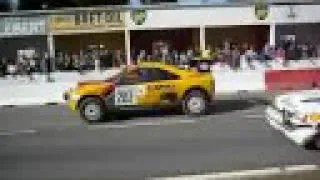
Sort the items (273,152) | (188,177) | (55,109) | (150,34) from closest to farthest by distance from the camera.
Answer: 1. (188,177)
2. (273,152)
3. (55,109)
4. (150,34)

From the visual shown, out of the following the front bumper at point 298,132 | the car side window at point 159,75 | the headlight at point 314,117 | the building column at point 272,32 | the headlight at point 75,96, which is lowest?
the front bumper at point 298,132

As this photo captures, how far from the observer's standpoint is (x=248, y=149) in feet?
39.7

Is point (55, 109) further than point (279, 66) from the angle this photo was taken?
No

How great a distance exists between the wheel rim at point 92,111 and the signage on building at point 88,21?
19212mm

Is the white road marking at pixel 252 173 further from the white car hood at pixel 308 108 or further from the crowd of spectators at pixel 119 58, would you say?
the crowd of spectators at pixel 119 58

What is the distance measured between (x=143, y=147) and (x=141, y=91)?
3574mm

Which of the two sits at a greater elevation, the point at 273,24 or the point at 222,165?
the point at 273,24

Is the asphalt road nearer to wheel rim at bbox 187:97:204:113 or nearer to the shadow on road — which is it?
the shadow on road

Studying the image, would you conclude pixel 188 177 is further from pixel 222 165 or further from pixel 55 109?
pixel 55 109

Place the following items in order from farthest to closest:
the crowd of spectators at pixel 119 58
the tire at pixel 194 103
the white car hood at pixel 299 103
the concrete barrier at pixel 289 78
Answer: the crowd of spectators at pixel 119 58 < the concrete barrier at pixel 289 78 < the tire at pixel 194 103 < the white car hood at pixel 299 103

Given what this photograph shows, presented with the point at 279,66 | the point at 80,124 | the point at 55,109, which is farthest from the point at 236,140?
the point at 279,66

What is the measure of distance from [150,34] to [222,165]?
24.9m

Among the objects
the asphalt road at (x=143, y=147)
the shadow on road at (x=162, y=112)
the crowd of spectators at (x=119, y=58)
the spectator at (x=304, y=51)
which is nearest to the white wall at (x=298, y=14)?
the crowd of spectators at (x=119, y=58)

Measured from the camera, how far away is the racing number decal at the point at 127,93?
16.1 m
